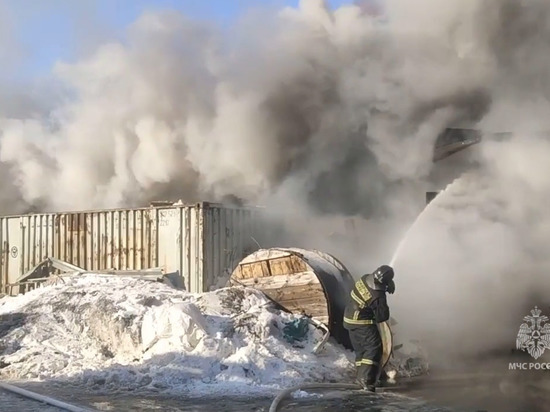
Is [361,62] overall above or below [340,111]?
above

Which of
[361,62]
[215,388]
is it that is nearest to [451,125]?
[361,62]

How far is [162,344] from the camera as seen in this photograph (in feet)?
27.7

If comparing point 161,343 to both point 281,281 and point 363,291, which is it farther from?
point 363,291

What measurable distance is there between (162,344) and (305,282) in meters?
2.23

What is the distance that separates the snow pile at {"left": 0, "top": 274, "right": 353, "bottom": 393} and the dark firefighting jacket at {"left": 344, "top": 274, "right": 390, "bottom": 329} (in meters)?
1.21

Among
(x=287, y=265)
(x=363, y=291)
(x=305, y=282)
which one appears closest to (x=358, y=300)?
(x=363, y=291)

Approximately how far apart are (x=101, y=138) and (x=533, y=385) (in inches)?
518

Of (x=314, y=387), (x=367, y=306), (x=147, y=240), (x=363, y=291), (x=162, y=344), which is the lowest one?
(x=314, y=387)

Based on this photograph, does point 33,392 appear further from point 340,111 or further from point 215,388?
point 340,111

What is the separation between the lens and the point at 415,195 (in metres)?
13.0

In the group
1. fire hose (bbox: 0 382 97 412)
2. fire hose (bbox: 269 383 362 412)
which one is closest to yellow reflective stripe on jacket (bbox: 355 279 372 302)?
fire hose (bbox: 269 383 362 412)

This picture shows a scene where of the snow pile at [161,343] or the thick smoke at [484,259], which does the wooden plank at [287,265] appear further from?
the thick smoke at [484,259]

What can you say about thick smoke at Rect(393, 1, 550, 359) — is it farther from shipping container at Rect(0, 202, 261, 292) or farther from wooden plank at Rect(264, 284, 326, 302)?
shipping container at Rect(0, 202, 261, 292)

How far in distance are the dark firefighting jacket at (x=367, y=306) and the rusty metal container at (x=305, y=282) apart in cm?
200
